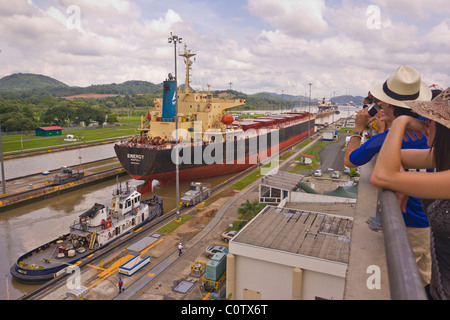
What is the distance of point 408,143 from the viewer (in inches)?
137

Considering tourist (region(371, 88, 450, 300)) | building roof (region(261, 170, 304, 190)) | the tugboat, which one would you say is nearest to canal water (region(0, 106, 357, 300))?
the tugboat

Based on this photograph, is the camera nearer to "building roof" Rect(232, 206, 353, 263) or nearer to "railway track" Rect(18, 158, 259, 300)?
"building roof" Rect(232, 206, 353, 263)

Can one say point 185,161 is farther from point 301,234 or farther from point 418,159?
point 418,159

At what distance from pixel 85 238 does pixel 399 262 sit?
749 inches

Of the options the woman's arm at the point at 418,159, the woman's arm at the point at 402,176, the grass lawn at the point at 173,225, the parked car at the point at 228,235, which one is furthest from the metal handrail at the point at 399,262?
the grass lawn at the point at 173,225

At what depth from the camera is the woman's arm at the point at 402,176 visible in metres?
1.99

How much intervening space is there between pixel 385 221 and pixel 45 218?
91.7 feet

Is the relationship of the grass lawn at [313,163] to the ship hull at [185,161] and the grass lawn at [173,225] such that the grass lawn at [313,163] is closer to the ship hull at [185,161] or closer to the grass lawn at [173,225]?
the ship hull at [185,161]

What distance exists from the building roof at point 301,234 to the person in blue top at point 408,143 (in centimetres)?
686

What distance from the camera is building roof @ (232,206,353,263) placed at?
10.6m

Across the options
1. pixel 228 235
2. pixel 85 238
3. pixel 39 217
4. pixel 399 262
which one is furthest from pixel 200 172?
pixel 399 262

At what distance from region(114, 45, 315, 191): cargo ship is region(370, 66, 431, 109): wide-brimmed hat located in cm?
2222
